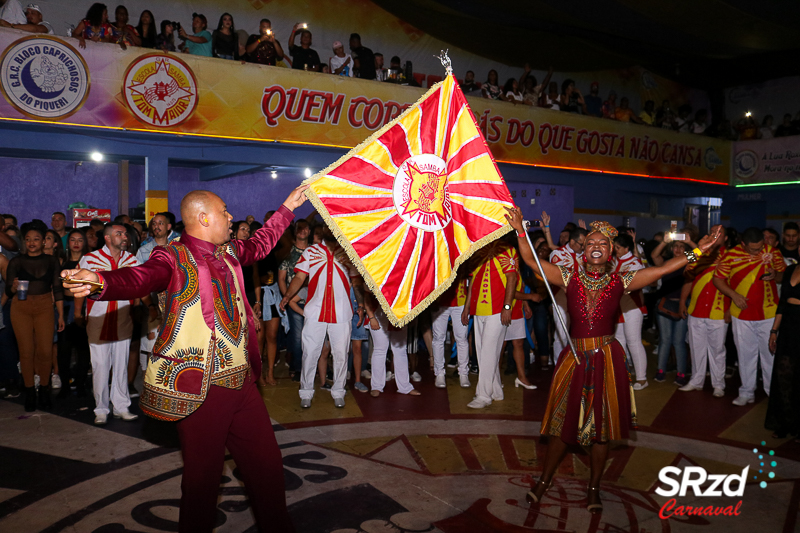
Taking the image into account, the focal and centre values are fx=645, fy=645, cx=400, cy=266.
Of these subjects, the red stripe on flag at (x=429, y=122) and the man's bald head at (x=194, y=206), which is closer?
the man's bald head at (x=194, y=206)

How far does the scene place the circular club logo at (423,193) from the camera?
4832 millimetres

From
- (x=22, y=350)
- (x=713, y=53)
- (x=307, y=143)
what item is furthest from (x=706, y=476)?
(x=713, y=53)

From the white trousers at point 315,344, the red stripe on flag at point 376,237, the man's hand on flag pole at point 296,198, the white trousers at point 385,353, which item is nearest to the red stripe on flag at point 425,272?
the red stripe on flag at point 376,237

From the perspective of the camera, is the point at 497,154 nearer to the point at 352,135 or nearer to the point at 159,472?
the point at 352,135

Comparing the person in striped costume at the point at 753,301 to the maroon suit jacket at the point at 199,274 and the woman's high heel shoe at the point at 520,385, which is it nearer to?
the woman's high heel shoe at the point at 520,385

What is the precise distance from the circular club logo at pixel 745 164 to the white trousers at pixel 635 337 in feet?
47.3

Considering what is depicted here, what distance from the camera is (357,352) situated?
8148 mm

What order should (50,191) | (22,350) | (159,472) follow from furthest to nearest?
(50,191)
(22,350)
(159,472)

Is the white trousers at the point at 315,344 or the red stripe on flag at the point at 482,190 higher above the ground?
the red stripe on flag at the point at 482,190

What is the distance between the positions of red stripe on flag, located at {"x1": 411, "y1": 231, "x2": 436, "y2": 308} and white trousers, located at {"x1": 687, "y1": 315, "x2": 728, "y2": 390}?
478 cm

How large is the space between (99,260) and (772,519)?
6.26m

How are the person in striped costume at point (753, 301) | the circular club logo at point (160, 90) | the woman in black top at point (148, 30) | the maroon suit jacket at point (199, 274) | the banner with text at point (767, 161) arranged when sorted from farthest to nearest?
the banner with text at point (767, 161) → the woman in black top at point (148, 30) → the circular club logo at point (160, 90) → the person in striped costume at point (753, 301) → the maroon suit jacket at point (199, 274)

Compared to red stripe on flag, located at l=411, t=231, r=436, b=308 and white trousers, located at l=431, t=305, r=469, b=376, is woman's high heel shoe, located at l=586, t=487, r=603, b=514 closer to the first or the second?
red stripe on flag, located at l=411, t=231, r=436, b=308

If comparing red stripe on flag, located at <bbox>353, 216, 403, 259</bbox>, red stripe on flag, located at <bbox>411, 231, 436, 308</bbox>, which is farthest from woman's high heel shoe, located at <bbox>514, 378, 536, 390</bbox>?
red stripe on flag, located at <bbox>353, 216, 403, 259</bbox>
